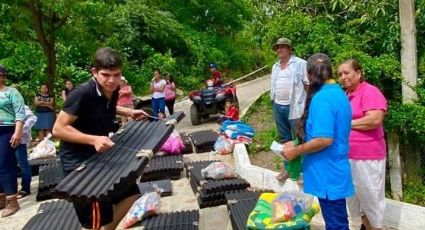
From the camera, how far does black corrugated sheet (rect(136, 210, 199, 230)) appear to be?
461 cm

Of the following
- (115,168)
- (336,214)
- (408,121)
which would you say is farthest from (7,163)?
(408,121)

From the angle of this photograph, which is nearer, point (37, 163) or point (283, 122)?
point (283, 122)

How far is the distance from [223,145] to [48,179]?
118 inches

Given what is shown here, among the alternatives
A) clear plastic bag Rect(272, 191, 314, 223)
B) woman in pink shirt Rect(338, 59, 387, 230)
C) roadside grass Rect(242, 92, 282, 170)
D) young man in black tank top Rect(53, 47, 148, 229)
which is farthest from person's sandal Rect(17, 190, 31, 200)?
woman in pink shirt Rect(338, 59, 387, 230)

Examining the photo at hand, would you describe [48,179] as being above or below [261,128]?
below

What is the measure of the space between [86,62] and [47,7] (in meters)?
7.24

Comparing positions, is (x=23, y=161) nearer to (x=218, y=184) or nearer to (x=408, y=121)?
(x=218, y=184)

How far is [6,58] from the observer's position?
53.0 feet

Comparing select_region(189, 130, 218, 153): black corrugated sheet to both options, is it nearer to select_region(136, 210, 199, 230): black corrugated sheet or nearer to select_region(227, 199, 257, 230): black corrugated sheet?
select_region(136, 210, 199, 230): black corrugated sheet

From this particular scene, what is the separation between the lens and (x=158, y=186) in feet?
20.4

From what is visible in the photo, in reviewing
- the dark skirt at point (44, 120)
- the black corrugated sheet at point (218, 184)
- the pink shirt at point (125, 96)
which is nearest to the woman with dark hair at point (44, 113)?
the dark skirt at point (44, 120)

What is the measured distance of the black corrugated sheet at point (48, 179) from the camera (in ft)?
21.2

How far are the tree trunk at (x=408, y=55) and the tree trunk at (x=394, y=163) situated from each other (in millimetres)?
456

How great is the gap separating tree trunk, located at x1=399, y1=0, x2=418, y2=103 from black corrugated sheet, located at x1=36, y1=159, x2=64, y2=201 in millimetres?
4467
